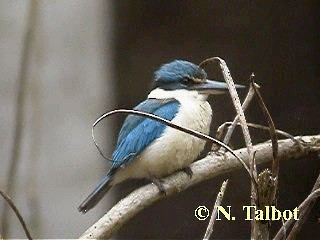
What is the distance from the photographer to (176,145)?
1.33 meters

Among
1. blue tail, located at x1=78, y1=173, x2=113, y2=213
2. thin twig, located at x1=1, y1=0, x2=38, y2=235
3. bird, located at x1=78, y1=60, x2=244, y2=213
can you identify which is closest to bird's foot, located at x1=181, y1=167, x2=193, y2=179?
bird, located at x1=78, y1=60, x2=244, y2=213

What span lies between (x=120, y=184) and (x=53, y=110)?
435 mm

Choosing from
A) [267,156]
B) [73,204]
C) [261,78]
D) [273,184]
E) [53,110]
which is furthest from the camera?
[53,110]

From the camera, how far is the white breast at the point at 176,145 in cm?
129

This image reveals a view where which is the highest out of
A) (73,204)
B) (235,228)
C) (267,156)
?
(267,156)

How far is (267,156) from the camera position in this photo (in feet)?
3.60

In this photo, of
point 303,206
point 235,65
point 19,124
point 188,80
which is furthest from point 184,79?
point 303,206

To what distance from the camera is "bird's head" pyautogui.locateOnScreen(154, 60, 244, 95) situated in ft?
4.12

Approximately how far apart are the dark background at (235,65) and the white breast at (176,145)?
28mm

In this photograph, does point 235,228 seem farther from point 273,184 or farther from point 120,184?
point 273,184

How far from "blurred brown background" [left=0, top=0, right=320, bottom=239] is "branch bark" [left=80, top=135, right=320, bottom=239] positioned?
0.01m

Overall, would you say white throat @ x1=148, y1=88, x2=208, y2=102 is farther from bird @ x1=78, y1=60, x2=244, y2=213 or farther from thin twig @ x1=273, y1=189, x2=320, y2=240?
thin twig @ x1=273, y1=189, x2=320, y2=240

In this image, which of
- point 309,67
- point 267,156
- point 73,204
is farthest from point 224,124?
point 73,204

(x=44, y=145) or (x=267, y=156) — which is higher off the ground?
(x=267, y=156)
